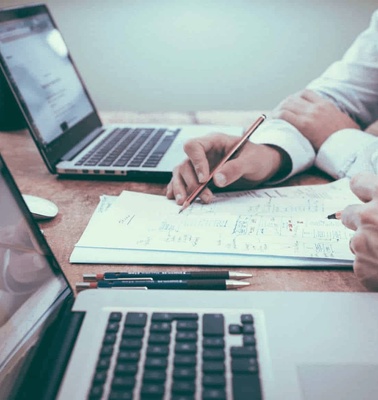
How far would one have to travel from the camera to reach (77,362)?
372 millimetres

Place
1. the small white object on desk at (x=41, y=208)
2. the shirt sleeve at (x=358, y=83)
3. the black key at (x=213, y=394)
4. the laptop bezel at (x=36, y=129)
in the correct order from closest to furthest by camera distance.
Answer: the black key at (x=213, y=394)
the small white object on desk at (x=41, y=208)
the laptop bezel at (x=36, y=129)
the shirt sleeve at (x=358, y=83)

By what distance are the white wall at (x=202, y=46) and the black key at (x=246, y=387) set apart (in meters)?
1.52

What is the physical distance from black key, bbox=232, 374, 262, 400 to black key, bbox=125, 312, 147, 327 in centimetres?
9

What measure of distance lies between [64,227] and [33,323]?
245 mm

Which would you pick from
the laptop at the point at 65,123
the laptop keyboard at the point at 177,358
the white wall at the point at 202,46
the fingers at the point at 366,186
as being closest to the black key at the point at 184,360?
the laptop keyboard at the point at 177,358

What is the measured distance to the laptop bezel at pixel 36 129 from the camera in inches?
30.9

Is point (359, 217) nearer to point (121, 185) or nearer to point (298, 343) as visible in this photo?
point (298, 343)

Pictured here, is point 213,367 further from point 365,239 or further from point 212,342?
point 365,239

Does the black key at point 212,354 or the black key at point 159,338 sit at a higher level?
the black key at point 159,338

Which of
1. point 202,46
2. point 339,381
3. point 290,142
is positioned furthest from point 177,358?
point 202,46

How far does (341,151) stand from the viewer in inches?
31.6

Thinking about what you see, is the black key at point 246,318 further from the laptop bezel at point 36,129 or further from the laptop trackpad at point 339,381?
the laptop bezel at point 36,129

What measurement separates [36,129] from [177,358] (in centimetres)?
56

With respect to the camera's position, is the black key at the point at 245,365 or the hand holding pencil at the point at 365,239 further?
the hand holding pencil at the point at 365,239
